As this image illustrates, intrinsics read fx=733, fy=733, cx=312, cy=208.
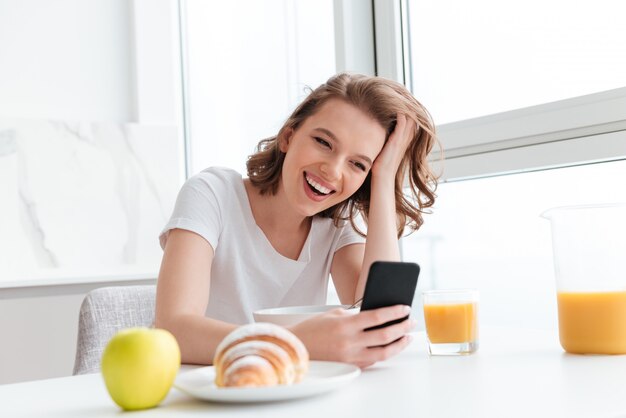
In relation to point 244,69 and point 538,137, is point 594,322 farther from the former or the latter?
point 244,69

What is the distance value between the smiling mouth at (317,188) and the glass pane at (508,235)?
629 millimetres

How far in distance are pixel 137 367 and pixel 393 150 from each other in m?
0.99

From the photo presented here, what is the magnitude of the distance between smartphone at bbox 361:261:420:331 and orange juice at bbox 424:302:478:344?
136mm

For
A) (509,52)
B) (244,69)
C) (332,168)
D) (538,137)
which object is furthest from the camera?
(244,69)

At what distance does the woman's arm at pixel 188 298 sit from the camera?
110 centimetres

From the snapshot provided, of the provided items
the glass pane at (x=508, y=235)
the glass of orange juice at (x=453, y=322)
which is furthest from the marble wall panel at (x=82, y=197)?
the glass of orange juice at (x=453, y=322)

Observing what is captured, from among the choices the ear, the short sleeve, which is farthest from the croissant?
the ear

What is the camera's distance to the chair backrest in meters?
1.63

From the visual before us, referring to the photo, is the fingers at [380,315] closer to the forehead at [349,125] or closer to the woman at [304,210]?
the woman at [304,210]

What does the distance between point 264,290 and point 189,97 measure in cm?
178

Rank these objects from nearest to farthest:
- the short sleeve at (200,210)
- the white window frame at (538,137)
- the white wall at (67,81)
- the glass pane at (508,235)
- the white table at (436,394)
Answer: the white table at (436,394), the short sleeve at (200,210), the white window frame at (538,137), the glass pane at (508,235), the white wall at (67,81)

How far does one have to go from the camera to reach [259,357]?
73cm

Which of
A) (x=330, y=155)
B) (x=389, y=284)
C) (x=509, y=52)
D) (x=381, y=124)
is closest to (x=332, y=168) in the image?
(x=330, y=155)

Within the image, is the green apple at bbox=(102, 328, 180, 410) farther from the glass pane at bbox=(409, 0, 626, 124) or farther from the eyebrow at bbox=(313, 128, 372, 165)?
the glass pane at bbox=(409, 0, 626, 124)
